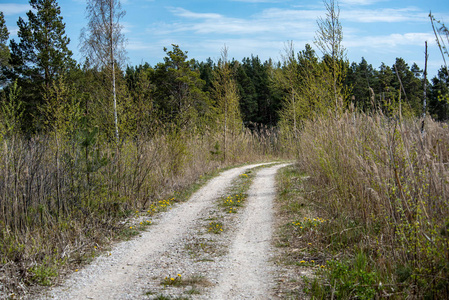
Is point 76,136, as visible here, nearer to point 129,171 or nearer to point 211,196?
point 129,171

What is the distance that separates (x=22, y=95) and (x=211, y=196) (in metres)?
21.2

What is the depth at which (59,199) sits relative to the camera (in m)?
6.23

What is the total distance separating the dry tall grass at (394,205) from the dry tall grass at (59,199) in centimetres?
388

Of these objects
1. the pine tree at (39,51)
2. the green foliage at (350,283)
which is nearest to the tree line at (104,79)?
the pine tree at (39,51)

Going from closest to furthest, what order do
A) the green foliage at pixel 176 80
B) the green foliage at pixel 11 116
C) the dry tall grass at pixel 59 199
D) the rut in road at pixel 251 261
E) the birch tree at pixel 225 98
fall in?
the rut in road at pixel 251 261 → the dry tall grass at pixel 59 199 → the green foliage at pixel 11 116 → the birch tree at pixel 225 98 → the green foliage at pixel 176 80

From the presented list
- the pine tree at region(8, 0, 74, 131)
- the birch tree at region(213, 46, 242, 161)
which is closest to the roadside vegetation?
the birch tree at region(213, 46, 242, 161)

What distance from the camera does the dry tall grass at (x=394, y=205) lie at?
328 centimetres

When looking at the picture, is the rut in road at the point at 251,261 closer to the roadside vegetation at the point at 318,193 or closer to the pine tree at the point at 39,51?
the roadside vegetation at the point at 318,193

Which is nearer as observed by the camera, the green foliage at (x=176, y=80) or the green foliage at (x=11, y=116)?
the green foliage at (x=11, y=116)

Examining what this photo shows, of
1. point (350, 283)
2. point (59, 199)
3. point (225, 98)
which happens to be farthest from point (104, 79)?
point (350, 283)

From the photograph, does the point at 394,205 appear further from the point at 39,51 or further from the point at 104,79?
the point at 39,51

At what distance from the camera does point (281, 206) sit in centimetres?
898

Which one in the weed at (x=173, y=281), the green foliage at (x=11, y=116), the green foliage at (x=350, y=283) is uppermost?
the green foliage at (x=11, y=116)

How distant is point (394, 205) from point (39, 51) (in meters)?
27.8
